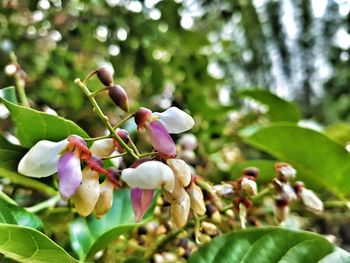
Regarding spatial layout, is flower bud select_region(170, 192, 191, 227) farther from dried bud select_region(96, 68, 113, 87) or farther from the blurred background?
the blurred background

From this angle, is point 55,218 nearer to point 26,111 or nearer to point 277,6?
point 26,111

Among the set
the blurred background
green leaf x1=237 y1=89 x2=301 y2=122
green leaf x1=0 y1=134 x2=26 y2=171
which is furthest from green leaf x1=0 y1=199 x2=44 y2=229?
green leaf x1=237 y1=89 x2=301 y2=122

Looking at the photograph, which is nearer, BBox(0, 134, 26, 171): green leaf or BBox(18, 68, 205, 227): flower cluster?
BBox(18, 68, 205, 227): flower cluster

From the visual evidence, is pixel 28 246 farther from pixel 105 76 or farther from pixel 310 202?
pixel 310 202

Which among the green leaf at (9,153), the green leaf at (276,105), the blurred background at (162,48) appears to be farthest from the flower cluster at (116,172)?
the green leaf at (276,105)

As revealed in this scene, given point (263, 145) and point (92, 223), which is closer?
point (92, 223)

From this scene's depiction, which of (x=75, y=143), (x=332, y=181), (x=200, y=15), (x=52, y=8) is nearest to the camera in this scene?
(x=75, y=143)

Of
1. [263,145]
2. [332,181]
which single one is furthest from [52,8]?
[332,181]
